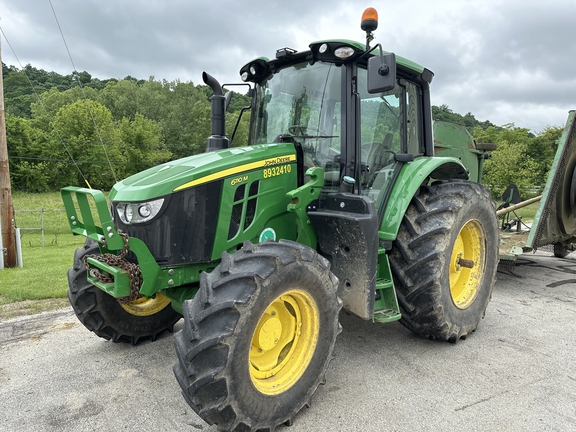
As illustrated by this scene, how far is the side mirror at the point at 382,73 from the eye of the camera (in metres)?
2.75

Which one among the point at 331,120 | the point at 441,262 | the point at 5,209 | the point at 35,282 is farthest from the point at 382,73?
the point at 5,209

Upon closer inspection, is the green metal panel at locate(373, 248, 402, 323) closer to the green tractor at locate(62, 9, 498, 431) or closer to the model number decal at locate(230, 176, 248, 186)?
the green tractor at locate(62, 9, 498, 431)

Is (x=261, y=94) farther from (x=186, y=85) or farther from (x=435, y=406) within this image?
(x=186, y=85)

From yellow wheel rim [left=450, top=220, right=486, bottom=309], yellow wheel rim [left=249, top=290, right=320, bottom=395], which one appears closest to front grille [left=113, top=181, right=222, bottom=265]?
yellow wheel rim [left=249, top=290, right=320, bottom=395]

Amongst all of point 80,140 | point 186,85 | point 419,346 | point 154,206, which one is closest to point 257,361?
point 154,206

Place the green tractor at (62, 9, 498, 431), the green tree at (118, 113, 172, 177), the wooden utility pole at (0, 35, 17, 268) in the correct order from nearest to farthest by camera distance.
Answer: the green tractor at (62, 9, 498, 431) < the wooden utility pole at (0, 35, 17, 268) < the green tree at (118, 113, 172, 177)

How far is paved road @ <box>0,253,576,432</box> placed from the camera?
8.60ft

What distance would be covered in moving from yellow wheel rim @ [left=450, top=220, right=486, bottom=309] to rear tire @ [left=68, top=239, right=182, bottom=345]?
2.74m

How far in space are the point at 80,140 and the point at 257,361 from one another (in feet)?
131

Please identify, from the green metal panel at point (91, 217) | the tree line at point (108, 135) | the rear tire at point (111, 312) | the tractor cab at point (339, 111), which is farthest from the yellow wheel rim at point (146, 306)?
the tree line at point (108, 135)

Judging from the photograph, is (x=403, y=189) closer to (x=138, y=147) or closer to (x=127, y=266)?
(x=127, y=266)

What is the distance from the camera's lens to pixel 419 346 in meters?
3.71

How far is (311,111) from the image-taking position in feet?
10.9

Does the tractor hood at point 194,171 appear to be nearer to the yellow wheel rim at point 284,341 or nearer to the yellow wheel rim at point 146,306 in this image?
the yellow wheel rim at point 284,341
